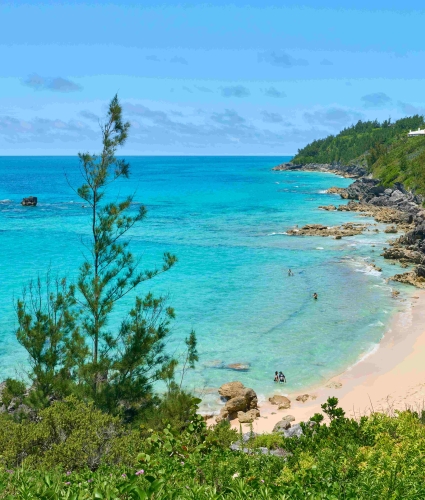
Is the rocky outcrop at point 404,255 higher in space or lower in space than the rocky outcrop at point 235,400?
higher

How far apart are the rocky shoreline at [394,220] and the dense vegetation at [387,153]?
2657mm

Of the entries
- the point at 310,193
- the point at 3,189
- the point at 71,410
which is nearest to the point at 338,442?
the point at 71,410

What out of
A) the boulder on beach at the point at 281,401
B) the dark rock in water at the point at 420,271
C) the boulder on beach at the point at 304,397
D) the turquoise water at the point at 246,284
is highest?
the dark rock in water at the point at 420,271

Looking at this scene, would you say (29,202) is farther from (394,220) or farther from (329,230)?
(394,220)

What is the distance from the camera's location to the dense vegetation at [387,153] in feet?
287

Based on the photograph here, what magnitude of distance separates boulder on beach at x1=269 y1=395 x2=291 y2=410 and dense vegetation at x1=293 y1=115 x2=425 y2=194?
59.5 meters

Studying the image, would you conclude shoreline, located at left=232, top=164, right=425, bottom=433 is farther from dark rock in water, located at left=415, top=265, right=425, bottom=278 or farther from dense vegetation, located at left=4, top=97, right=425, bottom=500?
dark rock in water, located at left=415, top=265, right=425, bottom=278

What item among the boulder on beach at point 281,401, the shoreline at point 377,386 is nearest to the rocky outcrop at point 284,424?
the shoreline at point 377,386

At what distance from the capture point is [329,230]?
65375 millimetres

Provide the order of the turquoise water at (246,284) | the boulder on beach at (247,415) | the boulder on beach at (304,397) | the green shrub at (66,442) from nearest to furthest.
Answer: the green shrub at (66,442)
the boulder on beach at (247,415)
the boulder on beach at (304,397)
the turquoise water at (246,284)

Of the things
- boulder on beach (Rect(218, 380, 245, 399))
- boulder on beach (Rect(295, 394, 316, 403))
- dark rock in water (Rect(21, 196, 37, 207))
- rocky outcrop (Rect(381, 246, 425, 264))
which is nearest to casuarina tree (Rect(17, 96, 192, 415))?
boulder on beach (Rect(218, 380, 245, 399))

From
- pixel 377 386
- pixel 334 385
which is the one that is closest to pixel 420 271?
pixel 377 386

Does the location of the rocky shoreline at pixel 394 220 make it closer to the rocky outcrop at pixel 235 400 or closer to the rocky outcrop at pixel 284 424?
the rocky outcrop at pixel 235 400

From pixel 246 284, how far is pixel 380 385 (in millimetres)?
19181
